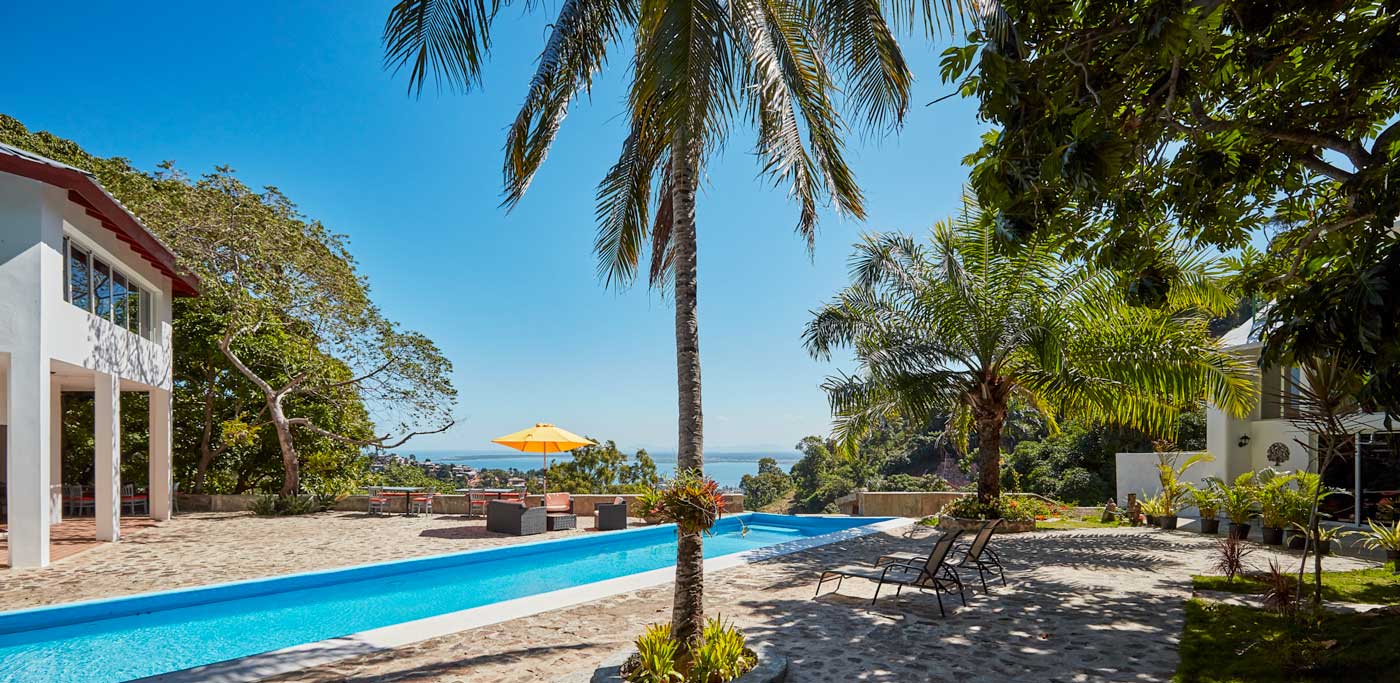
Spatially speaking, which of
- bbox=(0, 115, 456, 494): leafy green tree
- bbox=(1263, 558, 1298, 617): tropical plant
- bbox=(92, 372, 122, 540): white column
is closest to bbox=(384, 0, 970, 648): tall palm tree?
bbox=(1263, 558, 1298, 617): tropical plant

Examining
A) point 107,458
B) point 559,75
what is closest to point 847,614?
point 559,75

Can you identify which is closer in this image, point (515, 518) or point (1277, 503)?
point (1277, 503)

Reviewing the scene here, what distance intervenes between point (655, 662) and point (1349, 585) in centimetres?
848

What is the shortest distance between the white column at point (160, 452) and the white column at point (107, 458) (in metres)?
2.62

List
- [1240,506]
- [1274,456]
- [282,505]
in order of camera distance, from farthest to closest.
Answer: [282,505], [1274,456], [1240,506]

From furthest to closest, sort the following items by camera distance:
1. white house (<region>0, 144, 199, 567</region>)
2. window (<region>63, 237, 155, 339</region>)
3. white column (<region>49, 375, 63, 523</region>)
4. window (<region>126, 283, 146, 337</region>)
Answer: white column (<region>49, 375, 63, 523</region>) → window (<region>126, 283, 146, 337</region>) → window (<region>63, 237, 155, 339</region>) → white house (<region>0, 144, 199, 567</region>)

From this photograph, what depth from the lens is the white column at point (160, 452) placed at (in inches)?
629

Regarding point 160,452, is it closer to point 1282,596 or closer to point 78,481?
point 78,481

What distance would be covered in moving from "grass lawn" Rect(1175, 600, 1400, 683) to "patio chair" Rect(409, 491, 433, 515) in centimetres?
1681

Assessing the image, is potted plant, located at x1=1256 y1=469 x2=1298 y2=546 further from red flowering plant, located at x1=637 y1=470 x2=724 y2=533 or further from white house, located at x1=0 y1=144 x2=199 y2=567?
white house, located at x1=0 y1=144 x2=199 y2=567

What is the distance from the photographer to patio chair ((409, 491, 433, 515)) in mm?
18480

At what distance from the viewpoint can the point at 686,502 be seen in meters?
5.07

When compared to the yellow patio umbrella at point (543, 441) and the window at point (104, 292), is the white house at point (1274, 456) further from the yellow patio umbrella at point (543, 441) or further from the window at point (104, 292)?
the window at point (104, 292)

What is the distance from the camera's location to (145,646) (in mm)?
7445
